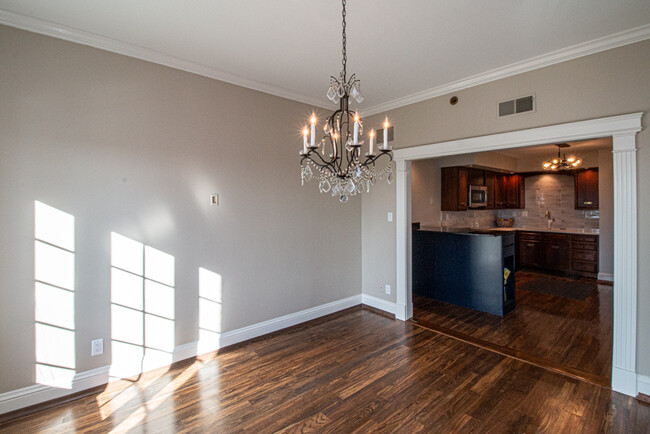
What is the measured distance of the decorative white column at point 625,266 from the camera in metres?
2.50

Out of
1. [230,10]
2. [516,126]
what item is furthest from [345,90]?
[516,126]

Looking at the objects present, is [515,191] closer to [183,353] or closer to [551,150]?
[551,150]

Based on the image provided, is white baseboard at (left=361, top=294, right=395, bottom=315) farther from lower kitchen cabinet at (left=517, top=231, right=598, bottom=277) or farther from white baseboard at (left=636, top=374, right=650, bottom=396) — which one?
lower kitchen cabinet at (left=517, top=231, right=598, bottom=277)

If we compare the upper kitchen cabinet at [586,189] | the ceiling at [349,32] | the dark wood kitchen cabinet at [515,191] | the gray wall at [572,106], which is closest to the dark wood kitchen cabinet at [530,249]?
the dark wood kitchen cabinet at [515,191]

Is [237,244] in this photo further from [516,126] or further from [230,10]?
[516,126]

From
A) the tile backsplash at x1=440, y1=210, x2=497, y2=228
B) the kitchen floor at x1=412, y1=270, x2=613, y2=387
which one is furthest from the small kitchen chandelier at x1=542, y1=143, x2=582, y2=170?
the kitchen floor at x1=412, y1=270, x2=613, y2=387

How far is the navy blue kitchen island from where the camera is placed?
4289 mm

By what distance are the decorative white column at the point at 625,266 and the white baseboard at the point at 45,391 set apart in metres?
4.24

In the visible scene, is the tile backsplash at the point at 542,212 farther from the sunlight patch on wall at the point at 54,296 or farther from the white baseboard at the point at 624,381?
the sunlight patch on wall at the point at 54,296

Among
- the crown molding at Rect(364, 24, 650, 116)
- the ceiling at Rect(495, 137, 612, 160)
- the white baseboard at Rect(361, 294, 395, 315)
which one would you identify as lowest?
the white baseboard at Rect(361, 294, 395, 315)

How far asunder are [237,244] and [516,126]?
308 cm

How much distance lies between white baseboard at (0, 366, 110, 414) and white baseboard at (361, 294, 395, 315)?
318 centimetres

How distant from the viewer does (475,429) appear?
214 centimetres

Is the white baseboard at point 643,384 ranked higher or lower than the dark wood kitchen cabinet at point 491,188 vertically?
lower
